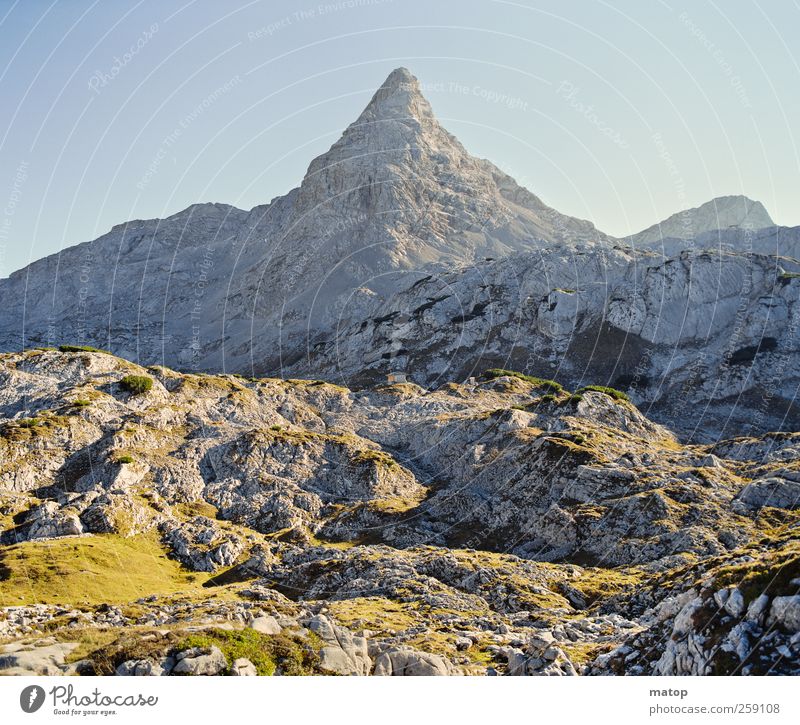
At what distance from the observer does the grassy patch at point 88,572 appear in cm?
7306

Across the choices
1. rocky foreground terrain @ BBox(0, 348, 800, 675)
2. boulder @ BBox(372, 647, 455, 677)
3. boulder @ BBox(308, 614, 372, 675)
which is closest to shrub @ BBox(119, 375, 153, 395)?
rocky foreground terrain @ BBox(0, 348, 800, 675)

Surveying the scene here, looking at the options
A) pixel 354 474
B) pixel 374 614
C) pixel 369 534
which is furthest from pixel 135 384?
pixel 374 614

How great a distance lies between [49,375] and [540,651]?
119172 mm

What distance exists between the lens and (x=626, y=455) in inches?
4528

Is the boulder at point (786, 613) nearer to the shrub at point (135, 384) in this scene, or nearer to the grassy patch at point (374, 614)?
the grassy patch at point (374, 614)

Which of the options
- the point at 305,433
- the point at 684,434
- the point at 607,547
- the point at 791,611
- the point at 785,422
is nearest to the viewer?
the point at 791,611

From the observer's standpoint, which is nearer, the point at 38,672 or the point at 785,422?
the point at 38,672

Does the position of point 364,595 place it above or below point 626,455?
below

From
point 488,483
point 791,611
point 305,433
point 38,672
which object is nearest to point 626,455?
point 488,483

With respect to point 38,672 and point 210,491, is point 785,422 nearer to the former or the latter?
point 210,491

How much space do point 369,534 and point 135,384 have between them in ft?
191

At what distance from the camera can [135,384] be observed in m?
131
